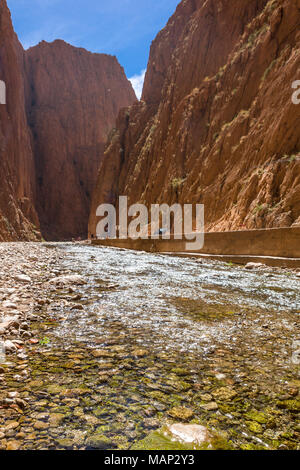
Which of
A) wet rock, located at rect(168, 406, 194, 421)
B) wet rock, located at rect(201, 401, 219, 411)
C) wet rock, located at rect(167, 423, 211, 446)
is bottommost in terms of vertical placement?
wet rock, located at rect(201, 401, 219, 411)

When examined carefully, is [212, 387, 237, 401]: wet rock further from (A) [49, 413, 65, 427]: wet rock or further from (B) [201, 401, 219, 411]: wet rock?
(A) [49, 413, 65, 427]: wet rock

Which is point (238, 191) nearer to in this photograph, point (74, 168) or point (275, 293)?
point (275, 293)

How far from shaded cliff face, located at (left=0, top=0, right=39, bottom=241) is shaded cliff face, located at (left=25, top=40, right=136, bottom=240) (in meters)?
13.7

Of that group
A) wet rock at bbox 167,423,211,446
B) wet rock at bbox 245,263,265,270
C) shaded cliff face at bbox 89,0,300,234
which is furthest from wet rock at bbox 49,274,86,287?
shaded cliff face at bbox 89,0,300,234

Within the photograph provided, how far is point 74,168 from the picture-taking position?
2345 inches

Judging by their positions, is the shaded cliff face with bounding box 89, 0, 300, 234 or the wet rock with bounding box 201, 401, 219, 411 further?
the shaded cliff face with bounding box 89, 0, 300, 234

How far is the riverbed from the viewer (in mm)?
1537

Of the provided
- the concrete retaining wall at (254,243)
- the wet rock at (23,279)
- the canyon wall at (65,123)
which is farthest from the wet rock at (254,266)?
the canyon wall at (65,123)

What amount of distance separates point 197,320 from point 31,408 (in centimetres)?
232

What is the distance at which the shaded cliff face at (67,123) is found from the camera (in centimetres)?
5656

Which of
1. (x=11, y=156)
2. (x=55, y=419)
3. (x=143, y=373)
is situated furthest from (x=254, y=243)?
(x=11, y=156)

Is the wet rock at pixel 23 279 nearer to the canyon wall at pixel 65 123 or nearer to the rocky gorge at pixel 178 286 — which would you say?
the rocky gorge at pixel 178 286

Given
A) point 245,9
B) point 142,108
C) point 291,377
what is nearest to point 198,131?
point 245,9

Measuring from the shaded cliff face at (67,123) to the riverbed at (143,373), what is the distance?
168 feet
